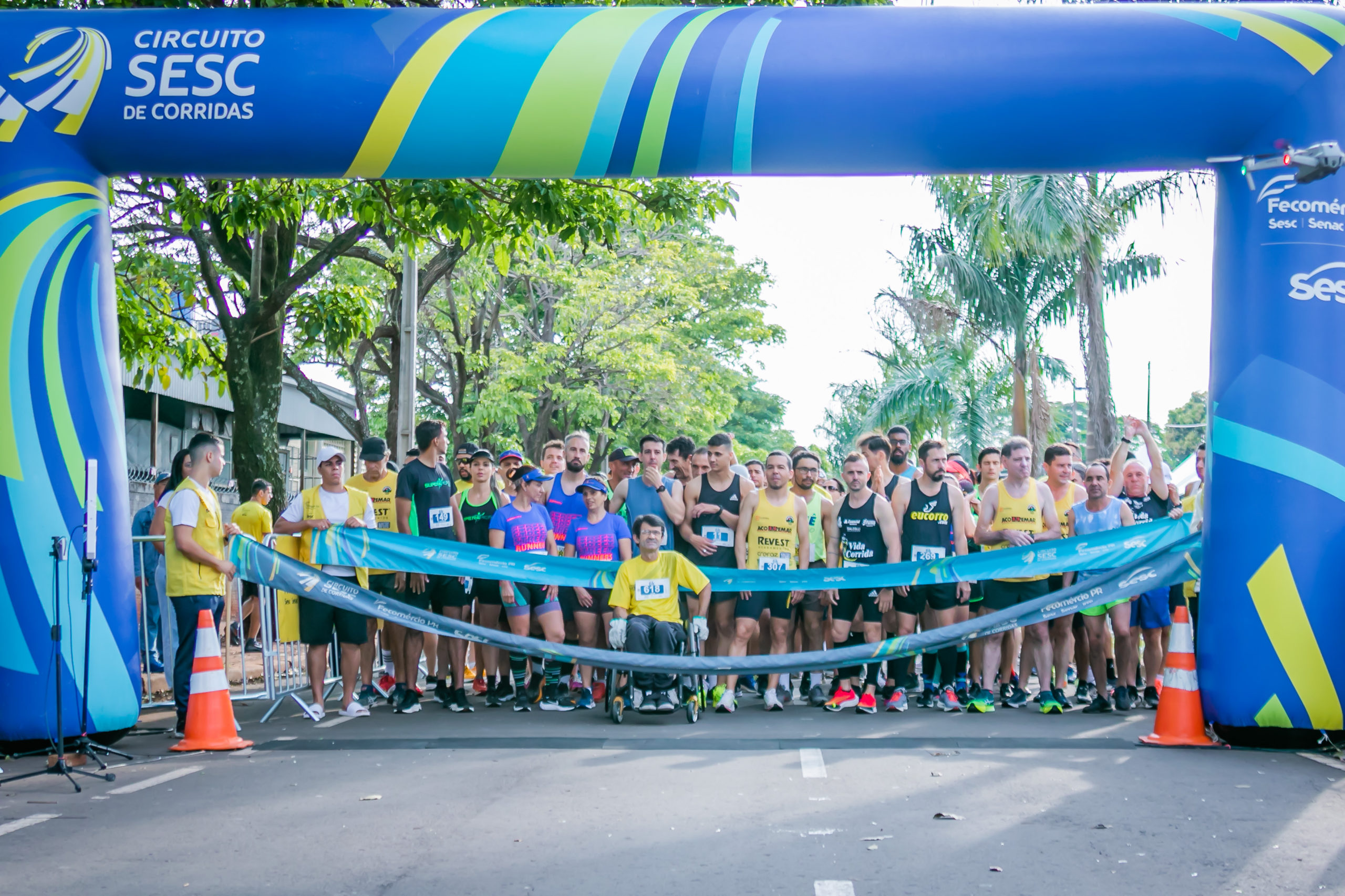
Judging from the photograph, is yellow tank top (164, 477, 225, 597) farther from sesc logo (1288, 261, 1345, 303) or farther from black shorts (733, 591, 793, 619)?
sesc logo (1288, 261, 1345, 303)

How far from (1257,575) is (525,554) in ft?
17.1

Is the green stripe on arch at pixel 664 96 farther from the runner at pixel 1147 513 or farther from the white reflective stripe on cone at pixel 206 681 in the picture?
the runner at pixel 1147 513

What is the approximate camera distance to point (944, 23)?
758cm

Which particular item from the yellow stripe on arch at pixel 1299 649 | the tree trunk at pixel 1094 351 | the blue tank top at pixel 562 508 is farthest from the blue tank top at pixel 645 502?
the tree trunk at pixel 1094 351

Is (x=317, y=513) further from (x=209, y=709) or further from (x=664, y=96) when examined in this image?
(x=664, y=96)

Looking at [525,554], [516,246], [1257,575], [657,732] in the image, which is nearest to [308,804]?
[657,732]

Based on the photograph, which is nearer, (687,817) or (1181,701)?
(687,817)

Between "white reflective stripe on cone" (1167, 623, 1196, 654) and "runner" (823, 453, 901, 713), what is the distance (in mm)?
2494

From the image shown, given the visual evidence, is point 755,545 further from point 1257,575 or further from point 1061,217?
point 1061,217

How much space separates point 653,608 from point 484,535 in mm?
1819

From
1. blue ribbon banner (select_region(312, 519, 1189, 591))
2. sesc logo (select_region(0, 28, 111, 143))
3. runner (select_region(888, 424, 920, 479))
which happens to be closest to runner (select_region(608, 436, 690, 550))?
blue ribbon banner (select_region(312, 519, 1189, 591))

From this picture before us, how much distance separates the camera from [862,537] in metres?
10.2

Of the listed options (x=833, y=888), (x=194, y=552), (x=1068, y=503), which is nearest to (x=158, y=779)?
(x=194, y=552)

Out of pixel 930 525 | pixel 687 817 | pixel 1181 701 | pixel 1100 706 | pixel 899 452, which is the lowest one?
pixel 1100 706
